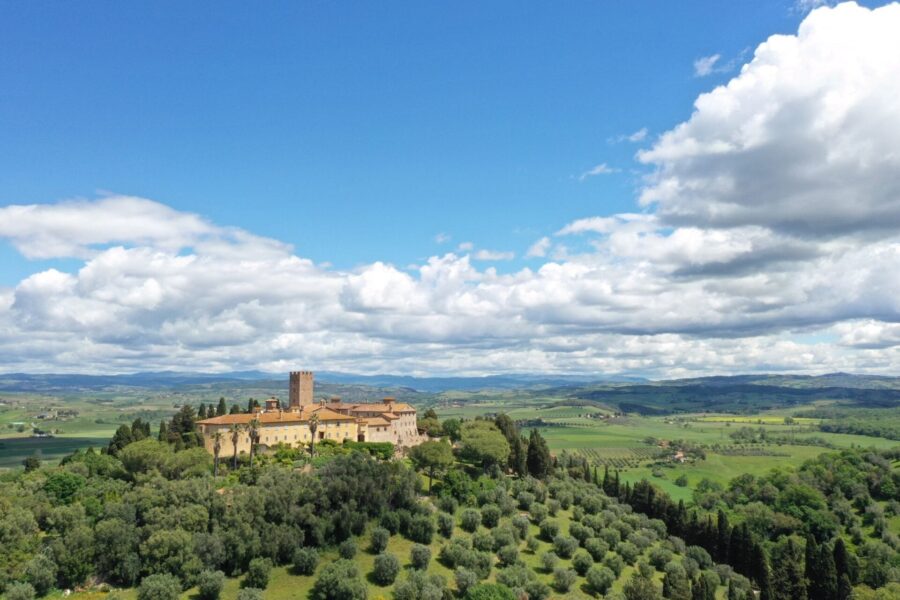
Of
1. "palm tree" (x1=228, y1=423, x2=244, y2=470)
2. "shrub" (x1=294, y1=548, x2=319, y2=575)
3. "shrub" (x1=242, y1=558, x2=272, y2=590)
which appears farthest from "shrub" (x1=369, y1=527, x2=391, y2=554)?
"palm tree" (x1=228, y1=423, x2=244, y2=470)

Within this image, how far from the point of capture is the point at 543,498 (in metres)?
113

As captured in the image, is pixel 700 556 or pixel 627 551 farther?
pixel 700 556

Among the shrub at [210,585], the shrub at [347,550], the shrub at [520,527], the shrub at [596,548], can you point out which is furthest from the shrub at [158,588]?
the shrub at [596,548]

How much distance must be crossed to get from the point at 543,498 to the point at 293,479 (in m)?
46.1

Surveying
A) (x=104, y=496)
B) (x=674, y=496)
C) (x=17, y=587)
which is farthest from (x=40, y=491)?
(x=674, y=496)

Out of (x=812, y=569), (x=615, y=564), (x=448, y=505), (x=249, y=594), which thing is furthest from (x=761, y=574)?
(x=249, y=594)

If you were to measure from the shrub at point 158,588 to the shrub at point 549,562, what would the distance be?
1940 inches

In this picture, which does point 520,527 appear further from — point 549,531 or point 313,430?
point 313,430

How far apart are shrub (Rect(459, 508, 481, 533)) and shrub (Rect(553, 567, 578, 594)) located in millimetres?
14849

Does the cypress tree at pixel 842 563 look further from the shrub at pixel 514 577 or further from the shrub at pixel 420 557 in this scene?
the shrub at pixel 420 557

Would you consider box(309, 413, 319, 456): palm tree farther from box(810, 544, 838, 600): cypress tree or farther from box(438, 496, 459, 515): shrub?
box(810, 544, 838, 600): cypress tree

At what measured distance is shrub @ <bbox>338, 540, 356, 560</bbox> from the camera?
270 feet

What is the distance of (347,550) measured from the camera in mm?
82375

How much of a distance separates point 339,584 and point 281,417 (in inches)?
2118
